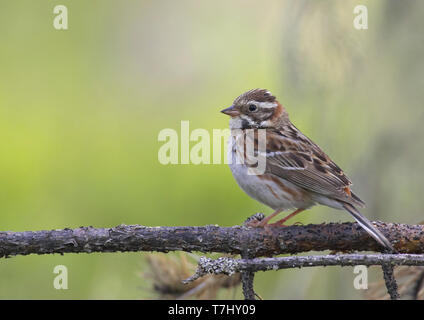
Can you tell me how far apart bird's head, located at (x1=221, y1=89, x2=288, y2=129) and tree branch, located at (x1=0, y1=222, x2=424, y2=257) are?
4.70 ft

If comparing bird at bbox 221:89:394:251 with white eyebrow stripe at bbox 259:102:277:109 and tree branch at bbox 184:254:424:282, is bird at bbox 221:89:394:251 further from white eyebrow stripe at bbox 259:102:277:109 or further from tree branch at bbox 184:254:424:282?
tree branch at bbox 184:254:424:282

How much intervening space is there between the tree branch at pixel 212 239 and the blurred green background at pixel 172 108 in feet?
1.23

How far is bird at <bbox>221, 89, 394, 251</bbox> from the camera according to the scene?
388 cm

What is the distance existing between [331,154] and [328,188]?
30 centimetres

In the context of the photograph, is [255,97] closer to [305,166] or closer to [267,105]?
[267,105]

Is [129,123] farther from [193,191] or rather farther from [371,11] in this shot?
[371,11]

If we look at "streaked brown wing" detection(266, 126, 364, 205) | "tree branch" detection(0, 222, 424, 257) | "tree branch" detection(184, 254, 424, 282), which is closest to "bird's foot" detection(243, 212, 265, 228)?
"tree branch" detection(0, 222, 424, 257)

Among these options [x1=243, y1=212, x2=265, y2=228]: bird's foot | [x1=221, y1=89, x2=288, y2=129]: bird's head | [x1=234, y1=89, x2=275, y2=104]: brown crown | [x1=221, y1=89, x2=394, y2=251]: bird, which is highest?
[x1=234, y1=89, x2=275, y2=104]: brown crown

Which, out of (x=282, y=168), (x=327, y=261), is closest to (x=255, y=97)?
(x=282, y=168)

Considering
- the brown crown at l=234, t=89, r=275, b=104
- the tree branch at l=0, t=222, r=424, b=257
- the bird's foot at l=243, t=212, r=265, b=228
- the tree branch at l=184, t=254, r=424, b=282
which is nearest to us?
the tree branch at l=184, t=254, r=424, b=282

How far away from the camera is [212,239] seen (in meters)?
2.83

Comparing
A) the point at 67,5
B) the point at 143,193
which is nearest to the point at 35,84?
the point at 67,5

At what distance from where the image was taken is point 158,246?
2.79 metres

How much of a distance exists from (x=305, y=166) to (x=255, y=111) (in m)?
0.53
